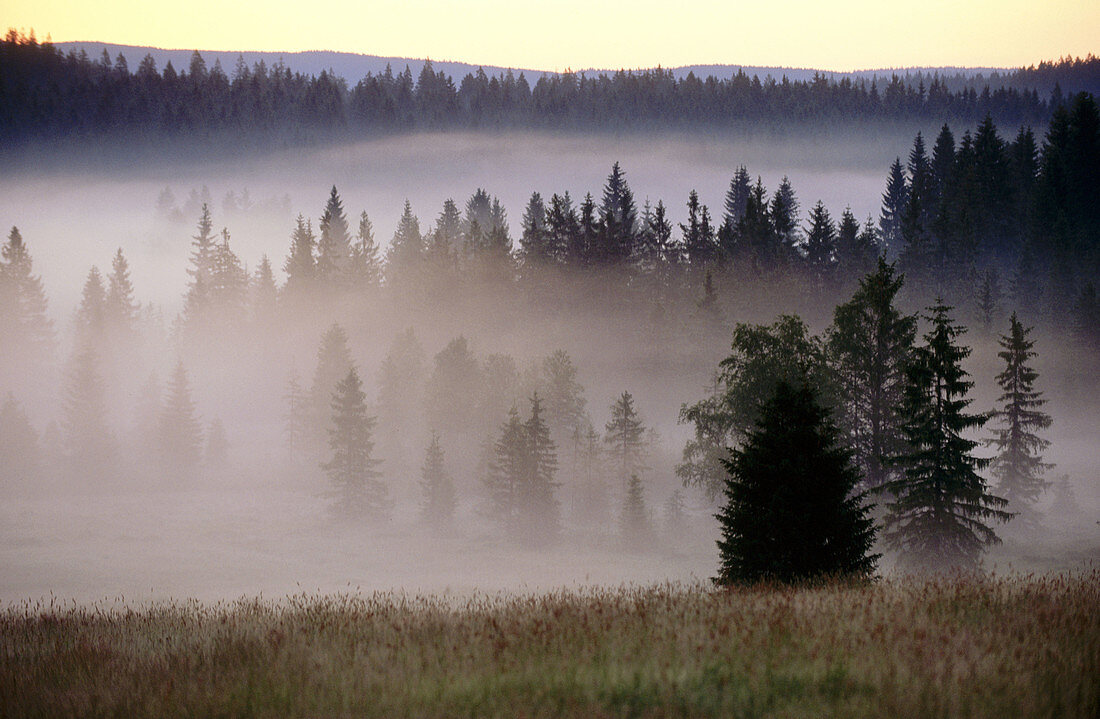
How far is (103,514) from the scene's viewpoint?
57.7 m

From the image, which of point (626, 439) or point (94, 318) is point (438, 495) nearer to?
point (626, 439)

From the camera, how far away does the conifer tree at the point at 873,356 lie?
29266 millimetres

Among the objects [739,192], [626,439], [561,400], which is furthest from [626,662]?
[739,192]

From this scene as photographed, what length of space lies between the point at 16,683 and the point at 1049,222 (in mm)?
104807

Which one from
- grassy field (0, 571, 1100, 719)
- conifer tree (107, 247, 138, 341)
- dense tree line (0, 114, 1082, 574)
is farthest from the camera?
conifer tree (107, 247, 138, 341)

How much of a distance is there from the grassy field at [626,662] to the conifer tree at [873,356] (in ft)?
69.3

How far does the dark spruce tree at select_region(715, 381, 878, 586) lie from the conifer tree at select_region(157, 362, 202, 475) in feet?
217

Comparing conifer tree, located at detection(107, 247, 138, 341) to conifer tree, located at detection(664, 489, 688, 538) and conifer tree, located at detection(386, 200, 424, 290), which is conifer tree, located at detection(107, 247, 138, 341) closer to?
conifer tree, located at detection(386, 200, 424, 290)

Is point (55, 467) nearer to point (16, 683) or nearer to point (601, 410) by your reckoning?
point (601, 410)

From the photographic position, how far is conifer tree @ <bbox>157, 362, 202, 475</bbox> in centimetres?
6838

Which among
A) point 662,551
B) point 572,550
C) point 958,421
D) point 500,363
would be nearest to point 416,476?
point 500,363

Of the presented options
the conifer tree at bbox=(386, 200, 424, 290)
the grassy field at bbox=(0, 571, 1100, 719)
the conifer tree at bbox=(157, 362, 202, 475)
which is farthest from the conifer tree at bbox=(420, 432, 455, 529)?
the conifer tree at bbox=(386, 200, 424, 290)

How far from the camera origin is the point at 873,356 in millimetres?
29984

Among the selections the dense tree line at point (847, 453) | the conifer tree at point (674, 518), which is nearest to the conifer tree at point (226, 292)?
the conifer tree at point (674, 518)
